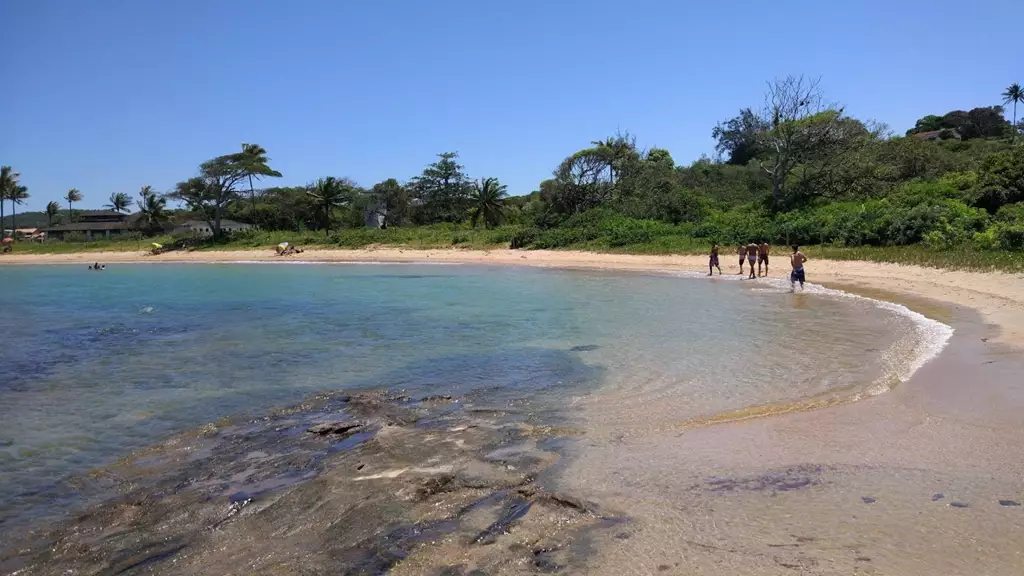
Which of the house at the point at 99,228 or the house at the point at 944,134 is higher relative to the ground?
the house at the point at 944,134

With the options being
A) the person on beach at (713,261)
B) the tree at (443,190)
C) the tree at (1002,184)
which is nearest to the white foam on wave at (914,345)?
the person on beach at (713,261)

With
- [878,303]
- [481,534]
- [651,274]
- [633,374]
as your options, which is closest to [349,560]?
[481,534]

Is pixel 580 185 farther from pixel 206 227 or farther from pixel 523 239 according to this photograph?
pixel 206 227

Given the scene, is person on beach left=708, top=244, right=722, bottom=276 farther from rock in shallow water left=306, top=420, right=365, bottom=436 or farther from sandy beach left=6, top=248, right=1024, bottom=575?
rock in shallow water left=306, top=420, right=365, bottom=436

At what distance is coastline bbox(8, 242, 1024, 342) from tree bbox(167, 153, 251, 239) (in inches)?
231

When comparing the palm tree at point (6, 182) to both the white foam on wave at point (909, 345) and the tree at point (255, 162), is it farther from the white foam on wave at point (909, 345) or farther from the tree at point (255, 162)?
the white foam on wave at point (909, 345)

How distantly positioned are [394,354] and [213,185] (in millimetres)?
55445

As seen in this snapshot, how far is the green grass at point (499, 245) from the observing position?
71.0 ft

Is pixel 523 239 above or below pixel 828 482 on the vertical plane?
above

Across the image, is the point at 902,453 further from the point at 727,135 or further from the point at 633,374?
the point at 727,135

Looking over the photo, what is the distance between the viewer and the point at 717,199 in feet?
161

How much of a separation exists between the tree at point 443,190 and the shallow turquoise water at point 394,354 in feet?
133

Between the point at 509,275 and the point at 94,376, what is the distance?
22841 millimetres

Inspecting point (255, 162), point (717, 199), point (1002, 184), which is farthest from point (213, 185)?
point (1002, 184)
